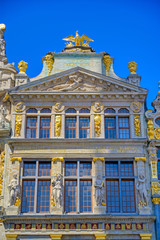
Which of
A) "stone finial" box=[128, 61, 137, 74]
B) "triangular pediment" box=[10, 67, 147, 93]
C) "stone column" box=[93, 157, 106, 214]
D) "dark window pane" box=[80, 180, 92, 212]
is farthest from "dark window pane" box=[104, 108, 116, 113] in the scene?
"dark window pane" box=[80, 180, 92, 212]

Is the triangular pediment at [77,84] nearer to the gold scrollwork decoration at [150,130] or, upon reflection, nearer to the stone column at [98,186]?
the gold scrollwork decoration at [150,130]

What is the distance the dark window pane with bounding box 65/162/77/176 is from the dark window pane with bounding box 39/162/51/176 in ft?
3.78

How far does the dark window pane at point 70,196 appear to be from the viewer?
95.9ft

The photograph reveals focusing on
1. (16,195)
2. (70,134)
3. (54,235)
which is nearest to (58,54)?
(70,134)

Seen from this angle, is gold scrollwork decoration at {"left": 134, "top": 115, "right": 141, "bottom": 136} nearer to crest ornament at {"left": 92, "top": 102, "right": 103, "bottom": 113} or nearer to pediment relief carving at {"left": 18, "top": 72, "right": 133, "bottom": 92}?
pediment relief carving at {"left": 18, "top": 72, "right": 133, "bottom": 92}

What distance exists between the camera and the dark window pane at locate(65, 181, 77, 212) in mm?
29236

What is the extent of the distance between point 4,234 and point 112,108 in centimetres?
1085

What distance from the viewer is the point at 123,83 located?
105ft

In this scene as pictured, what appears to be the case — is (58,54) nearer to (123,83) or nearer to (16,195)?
(123,83)

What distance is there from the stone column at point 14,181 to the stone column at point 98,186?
476cm

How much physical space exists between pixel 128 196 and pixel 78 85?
8.34 metres

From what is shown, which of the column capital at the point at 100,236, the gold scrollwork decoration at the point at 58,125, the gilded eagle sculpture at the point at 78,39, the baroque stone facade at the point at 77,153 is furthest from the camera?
the gilded eagle sculpture at the point at 78,39

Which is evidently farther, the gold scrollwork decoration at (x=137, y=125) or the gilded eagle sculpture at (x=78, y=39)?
the gilded eagle sculpture at (x=78, y=39)

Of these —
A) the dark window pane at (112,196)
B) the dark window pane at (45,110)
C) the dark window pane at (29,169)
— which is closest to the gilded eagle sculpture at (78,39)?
the dark window pane at (45,110)
